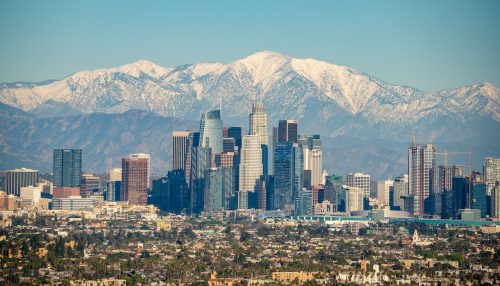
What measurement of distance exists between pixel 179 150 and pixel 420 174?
95.5ft

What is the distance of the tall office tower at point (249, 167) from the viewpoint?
177500 millimetres

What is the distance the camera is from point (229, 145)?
19138 cm

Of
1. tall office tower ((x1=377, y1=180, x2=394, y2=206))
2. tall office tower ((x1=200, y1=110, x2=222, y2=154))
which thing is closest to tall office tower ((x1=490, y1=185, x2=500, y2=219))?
tall office tower ((x1=377, y1=180, x2=394, y2=206))

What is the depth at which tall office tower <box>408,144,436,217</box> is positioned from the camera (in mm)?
173000

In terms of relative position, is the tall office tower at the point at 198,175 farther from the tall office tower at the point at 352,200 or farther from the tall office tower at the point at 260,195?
the tall office tower at the point at 352,200

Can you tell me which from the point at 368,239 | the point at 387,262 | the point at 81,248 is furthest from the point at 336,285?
the point at 368,239

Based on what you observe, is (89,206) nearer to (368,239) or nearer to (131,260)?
(368,239)

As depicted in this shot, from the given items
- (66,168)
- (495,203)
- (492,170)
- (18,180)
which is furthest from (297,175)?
(18,180)

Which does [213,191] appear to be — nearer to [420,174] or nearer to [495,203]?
[420,174]

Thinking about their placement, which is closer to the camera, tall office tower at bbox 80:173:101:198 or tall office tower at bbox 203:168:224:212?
tall office tower at bbox 203:168:224:212

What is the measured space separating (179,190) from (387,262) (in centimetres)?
7497

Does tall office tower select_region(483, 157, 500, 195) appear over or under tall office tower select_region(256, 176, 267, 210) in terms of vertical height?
over

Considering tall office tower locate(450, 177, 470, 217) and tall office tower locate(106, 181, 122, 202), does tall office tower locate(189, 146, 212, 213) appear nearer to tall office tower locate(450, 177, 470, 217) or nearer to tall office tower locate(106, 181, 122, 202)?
tall office tower locate(106, 181, 122, 202)

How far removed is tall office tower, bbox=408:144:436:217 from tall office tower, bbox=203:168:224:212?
19.1 m
